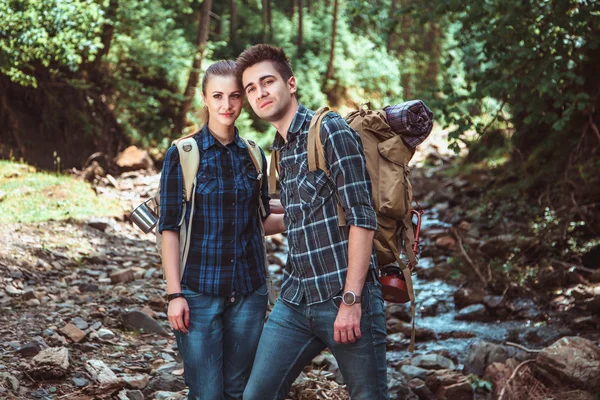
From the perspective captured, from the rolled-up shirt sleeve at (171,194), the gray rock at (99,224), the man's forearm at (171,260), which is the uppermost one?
the rolled-up shirt sleeve at (171,194)

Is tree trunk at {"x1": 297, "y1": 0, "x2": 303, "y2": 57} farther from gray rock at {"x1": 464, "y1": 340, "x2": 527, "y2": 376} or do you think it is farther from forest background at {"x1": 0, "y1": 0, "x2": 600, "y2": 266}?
gray rock at {"x1": 464, "y1": 340, "x2": 527, "y2": 376}

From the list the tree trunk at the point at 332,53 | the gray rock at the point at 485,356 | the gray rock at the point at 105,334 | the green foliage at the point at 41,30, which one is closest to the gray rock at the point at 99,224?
the green foliage at the point at 41,30

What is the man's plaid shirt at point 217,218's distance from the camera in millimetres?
3075

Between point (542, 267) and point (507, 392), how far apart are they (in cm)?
357

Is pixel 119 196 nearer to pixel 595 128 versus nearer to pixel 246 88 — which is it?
pixel 595 128

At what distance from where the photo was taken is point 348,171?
2.74 m

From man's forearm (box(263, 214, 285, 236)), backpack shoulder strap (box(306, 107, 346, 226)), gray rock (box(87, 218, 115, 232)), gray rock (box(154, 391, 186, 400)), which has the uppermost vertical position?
backpack shoulder strap (box(306, 107, 346, 226))

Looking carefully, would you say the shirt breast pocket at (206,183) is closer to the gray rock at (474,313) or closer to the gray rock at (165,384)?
the gray rock at (165,384)

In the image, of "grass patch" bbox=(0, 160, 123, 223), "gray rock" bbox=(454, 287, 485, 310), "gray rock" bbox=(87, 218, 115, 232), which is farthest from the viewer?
"gray rock" bbox=(87, 218, 115, 232)

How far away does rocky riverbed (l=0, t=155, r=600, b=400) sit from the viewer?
5.05 m

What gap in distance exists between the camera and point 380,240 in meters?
2.96

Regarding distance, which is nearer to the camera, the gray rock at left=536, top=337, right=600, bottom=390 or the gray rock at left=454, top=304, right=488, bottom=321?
the gray rock at left=536, top=337, right=600, bottom=390

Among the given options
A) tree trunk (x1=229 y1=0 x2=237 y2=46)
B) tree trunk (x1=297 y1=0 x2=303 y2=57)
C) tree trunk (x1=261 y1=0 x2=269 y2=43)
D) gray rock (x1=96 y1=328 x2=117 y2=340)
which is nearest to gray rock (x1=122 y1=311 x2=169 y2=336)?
gray rock (x1=96 y1=328 x2=117 y2=340)

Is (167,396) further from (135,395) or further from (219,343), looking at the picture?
(219,343)
